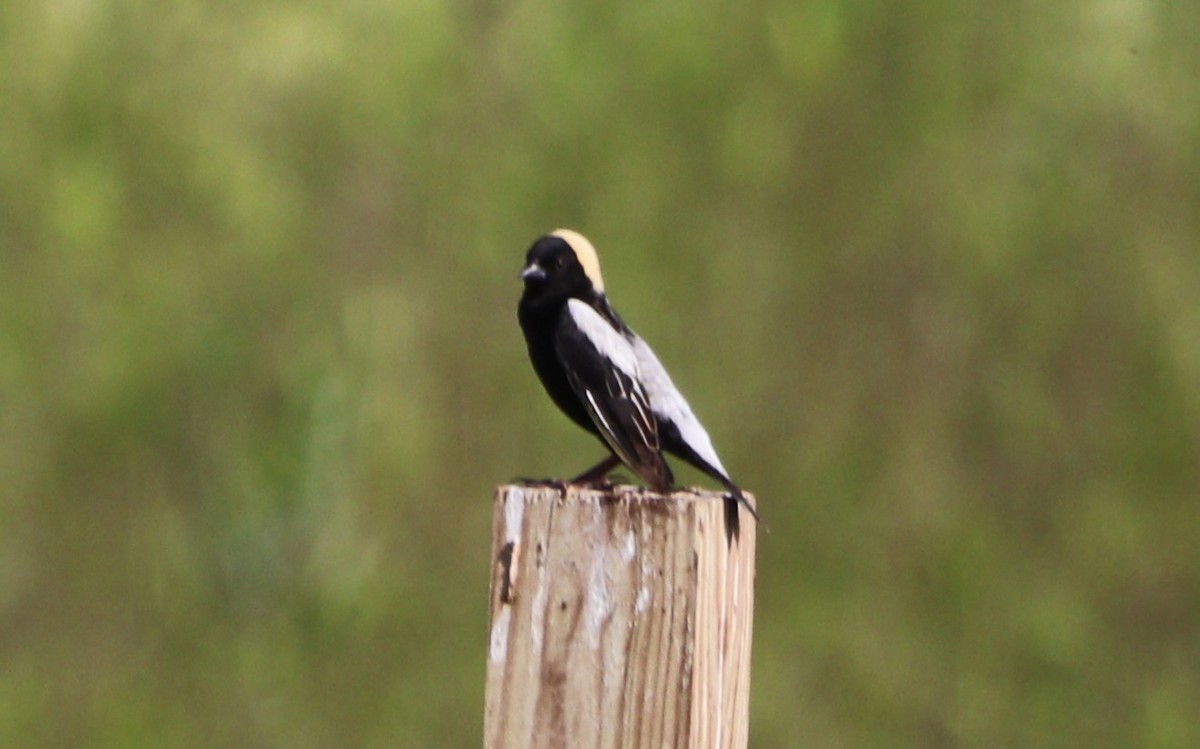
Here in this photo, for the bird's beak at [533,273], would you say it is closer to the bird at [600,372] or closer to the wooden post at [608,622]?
the bird at [600,372]

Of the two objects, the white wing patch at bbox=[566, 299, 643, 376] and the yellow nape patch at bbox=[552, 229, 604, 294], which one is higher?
the yellow nape patch at bbox=[552, 229, 604, 294]

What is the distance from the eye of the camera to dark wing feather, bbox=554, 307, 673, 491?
3.15 m

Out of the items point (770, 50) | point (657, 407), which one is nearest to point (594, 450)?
point (770, 50)

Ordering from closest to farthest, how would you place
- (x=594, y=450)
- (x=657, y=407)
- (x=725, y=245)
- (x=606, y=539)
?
1. (x=606, y=539)
2. (x=657, y=407)
3. (x=594, y=450)
4. (x=725, y=245)

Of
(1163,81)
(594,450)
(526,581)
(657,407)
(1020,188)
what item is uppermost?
(1163,81)

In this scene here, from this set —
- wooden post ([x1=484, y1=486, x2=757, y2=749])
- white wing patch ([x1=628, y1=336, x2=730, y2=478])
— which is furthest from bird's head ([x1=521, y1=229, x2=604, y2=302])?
wooden post ([x1=484, y1=486, x2=757, y2=749])

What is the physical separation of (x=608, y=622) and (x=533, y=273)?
1.84 metres

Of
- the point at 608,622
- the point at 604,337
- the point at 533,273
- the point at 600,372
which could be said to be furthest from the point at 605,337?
the point at 608,622

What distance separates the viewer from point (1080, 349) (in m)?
7.39

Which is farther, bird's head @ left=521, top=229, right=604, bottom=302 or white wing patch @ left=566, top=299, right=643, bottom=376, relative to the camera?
bird's head @ left=521, top=229, right=604, bottom=302

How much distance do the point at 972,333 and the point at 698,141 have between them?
5.17 ft

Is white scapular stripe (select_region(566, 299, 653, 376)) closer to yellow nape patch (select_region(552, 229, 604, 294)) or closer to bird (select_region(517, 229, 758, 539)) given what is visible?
bird (select_region(517, 229, 758, 539))

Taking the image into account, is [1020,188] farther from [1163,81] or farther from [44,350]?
[44,350]

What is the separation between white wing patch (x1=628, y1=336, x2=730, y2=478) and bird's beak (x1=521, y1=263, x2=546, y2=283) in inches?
16.1
